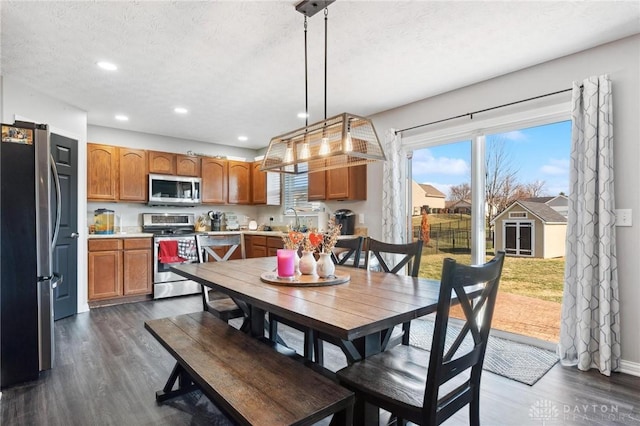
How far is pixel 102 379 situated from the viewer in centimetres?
244

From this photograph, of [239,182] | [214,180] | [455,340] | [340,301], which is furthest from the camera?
[239,182]

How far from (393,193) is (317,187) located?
4.07ft

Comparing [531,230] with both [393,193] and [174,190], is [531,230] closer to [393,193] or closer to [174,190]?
[393,193]

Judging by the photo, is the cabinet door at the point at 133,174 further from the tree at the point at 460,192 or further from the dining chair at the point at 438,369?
the dining chair at the point at 438,369

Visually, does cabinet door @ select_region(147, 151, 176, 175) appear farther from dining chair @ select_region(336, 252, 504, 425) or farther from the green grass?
dining chair @ select_region(336, 252, 504, 425)

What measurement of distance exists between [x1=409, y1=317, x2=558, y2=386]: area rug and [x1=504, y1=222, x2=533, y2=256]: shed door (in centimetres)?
85

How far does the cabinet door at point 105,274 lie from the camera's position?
4340 millimetres

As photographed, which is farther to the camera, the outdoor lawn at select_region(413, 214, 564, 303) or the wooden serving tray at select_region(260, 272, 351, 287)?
the outdoor lawn at select_region(413, 214, 564, 303)

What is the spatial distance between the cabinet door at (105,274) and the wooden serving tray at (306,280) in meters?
3.24

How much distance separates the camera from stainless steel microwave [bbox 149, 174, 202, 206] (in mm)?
5142

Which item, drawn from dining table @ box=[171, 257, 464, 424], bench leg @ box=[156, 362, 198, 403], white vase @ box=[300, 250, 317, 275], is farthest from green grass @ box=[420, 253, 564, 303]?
bench leg @ box=[156, 362, 198, 403]

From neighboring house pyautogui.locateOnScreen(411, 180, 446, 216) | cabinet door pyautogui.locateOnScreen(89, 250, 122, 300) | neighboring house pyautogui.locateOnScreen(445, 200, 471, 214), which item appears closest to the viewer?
neighboring house pyautogui.locateOnScreen(445, 200, 471, 214)

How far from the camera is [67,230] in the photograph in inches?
153

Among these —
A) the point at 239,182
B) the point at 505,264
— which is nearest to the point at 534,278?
the point at 505,264
